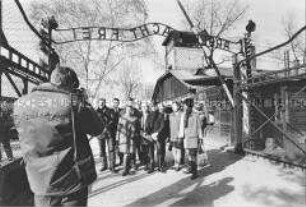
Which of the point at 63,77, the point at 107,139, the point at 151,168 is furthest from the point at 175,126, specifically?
the point at 63,77

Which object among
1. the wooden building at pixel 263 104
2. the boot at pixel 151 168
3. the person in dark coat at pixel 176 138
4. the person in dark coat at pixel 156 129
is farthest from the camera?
the wooden building at pixel 263 104

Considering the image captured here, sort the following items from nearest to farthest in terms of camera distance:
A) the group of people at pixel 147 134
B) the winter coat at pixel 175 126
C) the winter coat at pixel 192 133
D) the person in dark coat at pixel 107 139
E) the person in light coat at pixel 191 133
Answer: the person in light coat at pixel 191 133
the winter coat at pixel 192 133
the group of people at pixel 147 134
the person in dark coat at pixel 107 139
the winter coat at pixel 175 126

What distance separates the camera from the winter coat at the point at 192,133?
6992 mm

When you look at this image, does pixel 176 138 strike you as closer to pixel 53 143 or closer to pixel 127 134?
pixel 127 134

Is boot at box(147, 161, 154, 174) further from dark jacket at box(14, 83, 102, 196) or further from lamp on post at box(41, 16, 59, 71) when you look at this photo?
dark jacket at box(14, 83, 102, 196)

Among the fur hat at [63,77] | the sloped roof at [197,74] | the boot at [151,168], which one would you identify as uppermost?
the sloped roof at [197,74]

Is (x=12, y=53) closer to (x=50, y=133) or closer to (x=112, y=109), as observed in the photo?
(x=50, y=133)

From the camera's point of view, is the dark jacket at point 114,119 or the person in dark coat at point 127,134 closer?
the person in dark coat at point 127,134

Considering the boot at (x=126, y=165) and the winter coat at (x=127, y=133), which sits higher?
the winter coat at (x=127, y=133)

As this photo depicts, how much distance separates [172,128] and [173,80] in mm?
17957

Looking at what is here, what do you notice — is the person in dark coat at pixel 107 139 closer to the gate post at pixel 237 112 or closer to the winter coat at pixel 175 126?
the winter coat at pixel 175 126

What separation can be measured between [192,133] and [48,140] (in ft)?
16.1

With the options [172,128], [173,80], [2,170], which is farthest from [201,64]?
[2,170]

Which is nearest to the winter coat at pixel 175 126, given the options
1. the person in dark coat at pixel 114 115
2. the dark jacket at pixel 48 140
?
the person in dark coat at pixel 114 115
